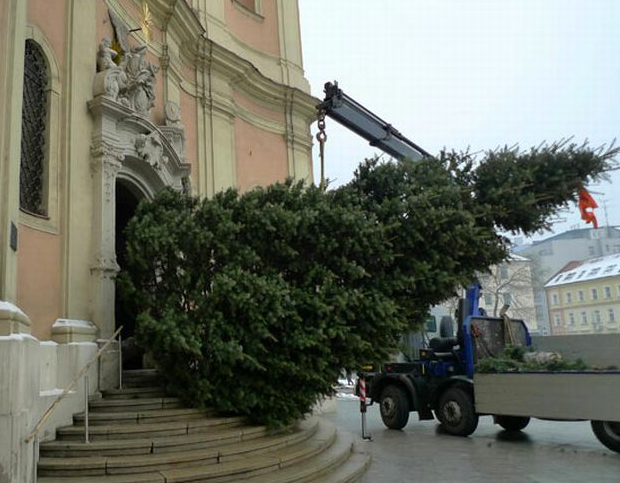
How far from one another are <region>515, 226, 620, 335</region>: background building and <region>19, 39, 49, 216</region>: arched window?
6451 centimetres

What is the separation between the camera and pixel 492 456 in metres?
9.52

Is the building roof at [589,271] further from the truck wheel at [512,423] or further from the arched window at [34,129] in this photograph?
the arched window at [34,129]

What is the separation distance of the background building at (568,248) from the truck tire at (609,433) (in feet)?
197

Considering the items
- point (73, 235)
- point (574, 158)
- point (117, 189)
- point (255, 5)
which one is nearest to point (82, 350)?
point (73, 235)

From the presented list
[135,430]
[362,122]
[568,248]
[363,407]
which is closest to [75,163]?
[135,430]

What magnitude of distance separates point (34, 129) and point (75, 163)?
0.74 meters

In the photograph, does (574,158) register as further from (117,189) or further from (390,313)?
(117,189)

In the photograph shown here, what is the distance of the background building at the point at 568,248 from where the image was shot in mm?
68438

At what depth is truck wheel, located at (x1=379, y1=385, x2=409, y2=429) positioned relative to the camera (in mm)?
12915

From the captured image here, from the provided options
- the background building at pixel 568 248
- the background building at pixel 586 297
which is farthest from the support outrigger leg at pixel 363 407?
the background building at pixel 568 248

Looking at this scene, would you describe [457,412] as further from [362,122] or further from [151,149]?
[362,122]

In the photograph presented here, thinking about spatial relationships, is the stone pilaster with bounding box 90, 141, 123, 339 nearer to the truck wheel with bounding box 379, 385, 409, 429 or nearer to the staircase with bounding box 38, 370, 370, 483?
the staircase with bounding box 38, 370, 370, 483

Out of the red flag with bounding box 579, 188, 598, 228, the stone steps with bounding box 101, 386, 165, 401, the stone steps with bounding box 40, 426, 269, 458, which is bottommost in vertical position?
the stone steps with bounding box 40, 426, 269, 458

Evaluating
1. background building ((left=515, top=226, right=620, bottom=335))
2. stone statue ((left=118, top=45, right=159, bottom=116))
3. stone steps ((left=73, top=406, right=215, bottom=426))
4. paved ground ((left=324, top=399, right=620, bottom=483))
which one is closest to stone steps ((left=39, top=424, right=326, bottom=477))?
stone steps ((left=73, top=406, right=215, bottom=426))
